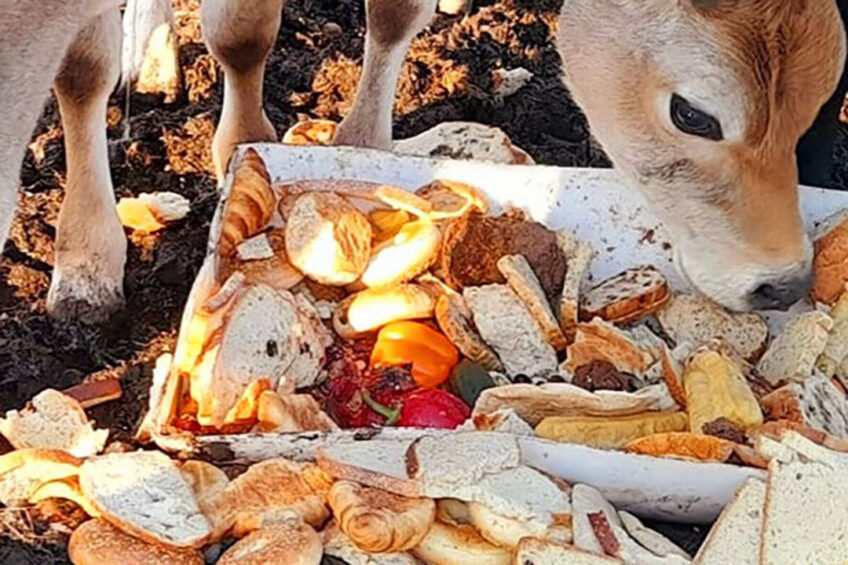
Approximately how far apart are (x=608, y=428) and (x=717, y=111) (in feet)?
2.19

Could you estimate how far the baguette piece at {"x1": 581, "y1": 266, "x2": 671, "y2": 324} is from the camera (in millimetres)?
3404

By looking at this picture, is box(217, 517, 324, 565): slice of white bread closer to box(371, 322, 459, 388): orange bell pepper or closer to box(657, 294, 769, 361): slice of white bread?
box(371, 322, 459, 388): orange bell pepper

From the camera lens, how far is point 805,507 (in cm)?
268

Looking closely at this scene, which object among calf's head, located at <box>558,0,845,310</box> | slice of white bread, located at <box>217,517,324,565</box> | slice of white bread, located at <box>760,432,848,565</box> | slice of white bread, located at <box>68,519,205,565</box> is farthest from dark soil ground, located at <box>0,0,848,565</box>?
calf's head, located at <box>558,0,845,310</box>

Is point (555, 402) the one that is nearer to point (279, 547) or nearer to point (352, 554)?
point (352, 554)

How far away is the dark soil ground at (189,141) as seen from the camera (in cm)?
358

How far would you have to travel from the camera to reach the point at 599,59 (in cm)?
345

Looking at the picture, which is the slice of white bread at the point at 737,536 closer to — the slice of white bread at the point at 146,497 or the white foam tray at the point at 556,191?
the slice of white bread at the point at 146,497

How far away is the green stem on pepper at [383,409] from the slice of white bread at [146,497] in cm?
48

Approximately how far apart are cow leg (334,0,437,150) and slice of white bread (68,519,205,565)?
66.8 inches

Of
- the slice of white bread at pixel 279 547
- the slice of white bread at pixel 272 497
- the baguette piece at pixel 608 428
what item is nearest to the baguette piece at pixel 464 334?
the baguette piece at pixel 608 428

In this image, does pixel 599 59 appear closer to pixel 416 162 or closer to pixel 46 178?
pixel 416 162

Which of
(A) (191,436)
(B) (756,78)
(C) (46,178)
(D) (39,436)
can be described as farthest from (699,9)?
(C) (46,178)

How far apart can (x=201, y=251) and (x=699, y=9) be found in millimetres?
1416
